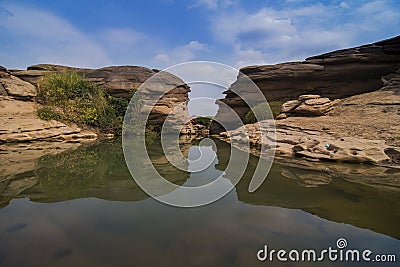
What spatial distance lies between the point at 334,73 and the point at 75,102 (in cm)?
1332

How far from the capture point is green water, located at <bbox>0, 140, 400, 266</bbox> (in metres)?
A: 1.78

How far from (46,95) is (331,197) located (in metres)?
12.4

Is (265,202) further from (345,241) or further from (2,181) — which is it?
(2,181)

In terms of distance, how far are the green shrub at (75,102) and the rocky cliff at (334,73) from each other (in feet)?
27.9

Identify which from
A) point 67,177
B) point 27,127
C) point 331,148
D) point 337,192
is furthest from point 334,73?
point 27,127

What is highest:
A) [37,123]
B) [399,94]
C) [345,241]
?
[399,94]

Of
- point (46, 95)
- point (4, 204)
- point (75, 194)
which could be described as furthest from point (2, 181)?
point (46, 95)

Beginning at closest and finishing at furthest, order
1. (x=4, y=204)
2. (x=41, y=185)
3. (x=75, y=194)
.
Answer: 1. (x=4, y=204)
2. (x=75, y=194)
3. (x=41, y=185)

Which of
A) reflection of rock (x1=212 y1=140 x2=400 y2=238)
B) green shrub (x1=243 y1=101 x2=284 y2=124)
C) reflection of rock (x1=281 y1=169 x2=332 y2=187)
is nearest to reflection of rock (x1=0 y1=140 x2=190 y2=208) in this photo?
reflection of rock (x1=212 y1=140 x2=400 y2=238)

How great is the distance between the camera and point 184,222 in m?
2.41

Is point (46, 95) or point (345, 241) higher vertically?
point (46, 95)

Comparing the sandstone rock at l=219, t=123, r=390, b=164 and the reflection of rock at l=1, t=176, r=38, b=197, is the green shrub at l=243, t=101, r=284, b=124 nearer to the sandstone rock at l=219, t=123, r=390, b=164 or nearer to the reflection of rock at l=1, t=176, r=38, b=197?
the sandstone rock at l=219, t=123, r=390, b=164

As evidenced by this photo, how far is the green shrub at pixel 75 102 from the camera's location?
425 inches

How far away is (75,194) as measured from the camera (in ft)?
10.9
